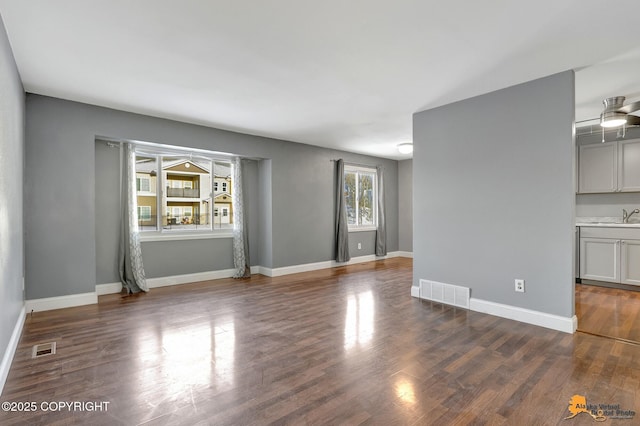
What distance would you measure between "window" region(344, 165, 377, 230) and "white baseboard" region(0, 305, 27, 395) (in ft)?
18.6

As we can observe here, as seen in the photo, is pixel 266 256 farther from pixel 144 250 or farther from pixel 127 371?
pixel 127 371

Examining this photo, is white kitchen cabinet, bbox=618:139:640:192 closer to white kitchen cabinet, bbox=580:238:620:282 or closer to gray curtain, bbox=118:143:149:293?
white kitchen cabinet, bbox=580:238:620:282

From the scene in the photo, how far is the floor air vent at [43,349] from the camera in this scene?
8.76 ft

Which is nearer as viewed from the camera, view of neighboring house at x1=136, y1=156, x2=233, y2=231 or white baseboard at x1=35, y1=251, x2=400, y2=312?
white baseboard at x1=35, y1=251, x2=400, y2=312

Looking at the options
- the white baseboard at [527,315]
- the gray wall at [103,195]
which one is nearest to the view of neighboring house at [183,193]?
the gray wall at [103,195]

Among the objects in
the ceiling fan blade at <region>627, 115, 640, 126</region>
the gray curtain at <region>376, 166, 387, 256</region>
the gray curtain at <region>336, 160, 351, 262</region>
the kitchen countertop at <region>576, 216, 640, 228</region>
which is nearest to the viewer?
the ceiling fan blade at <region>627, 115, 640, 126</region>

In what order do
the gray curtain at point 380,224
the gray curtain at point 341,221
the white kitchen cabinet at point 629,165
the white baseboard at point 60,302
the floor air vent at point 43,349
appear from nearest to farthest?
the floor air vent at point 43,349, the white baseboard at point 60,302, the white kitchen cabinet at point 629,165, the gray curtain at point 341,221, the gray curtain at point 380,224

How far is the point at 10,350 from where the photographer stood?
8.25 feet

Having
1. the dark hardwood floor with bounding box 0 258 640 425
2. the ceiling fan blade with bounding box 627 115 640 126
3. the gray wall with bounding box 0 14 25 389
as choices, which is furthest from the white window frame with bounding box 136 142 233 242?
the ceiling fan blade with bounding box 627 115 640 126

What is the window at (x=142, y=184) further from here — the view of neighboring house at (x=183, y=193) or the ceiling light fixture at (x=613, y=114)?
the ceiling light fixture at (x=613, y=114)

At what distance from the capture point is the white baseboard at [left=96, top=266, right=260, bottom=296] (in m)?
Answer: 4.60

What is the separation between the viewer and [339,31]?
2441 millimetres

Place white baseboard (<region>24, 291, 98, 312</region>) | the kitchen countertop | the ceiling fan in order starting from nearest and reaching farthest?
the ceiling fan → white baseboard (<region>24, 291, 98, 312</region>) → the kitchen countertop

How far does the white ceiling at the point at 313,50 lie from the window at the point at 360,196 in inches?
134
